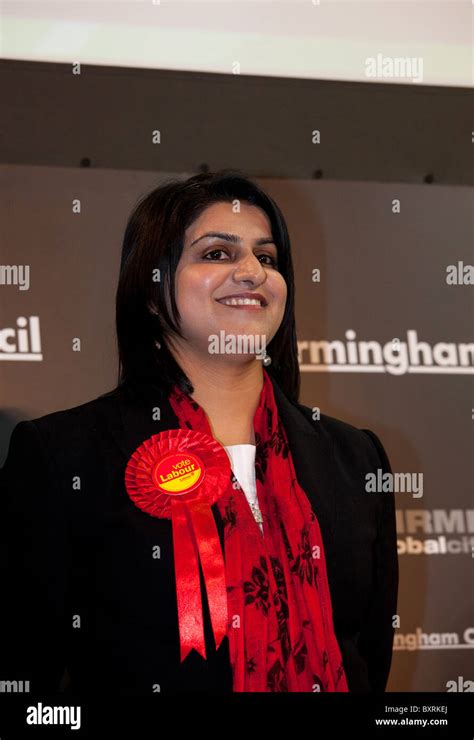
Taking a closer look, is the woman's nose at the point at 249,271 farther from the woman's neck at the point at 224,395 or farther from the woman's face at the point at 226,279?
the woman's neck at the point at 224,395

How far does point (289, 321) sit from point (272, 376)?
10 cm

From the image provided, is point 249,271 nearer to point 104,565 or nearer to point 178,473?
point 178,473

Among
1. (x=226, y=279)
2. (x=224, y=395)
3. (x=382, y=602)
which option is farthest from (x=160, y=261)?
(x=382, y=602)

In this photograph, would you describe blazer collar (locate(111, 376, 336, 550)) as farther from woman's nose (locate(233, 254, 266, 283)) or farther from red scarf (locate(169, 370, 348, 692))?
woman's nose (locate(233, 254, 266, 283))

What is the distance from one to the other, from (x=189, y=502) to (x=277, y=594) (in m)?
0.18

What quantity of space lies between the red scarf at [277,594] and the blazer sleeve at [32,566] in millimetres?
242

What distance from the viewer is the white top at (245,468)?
1396 mm

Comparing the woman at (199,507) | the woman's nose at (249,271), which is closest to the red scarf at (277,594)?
the woman at (199,507)

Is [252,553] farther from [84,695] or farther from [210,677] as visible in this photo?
[84,695]

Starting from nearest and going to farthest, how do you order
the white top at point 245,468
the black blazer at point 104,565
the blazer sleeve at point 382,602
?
1. the black blazer at point 104,565
2. the white top at point 245,468
3. the blazer sleeve at point 382,602

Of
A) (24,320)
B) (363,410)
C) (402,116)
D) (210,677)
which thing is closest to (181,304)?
(210,677)

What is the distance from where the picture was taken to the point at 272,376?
1.57m

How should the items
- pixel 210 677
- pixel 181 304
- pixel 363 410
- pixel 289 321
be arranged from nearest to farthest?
pixel 210 677
pixel 181 304
pixel 289 321
pixel 363 410

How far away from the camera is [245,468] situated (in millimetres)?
1418
